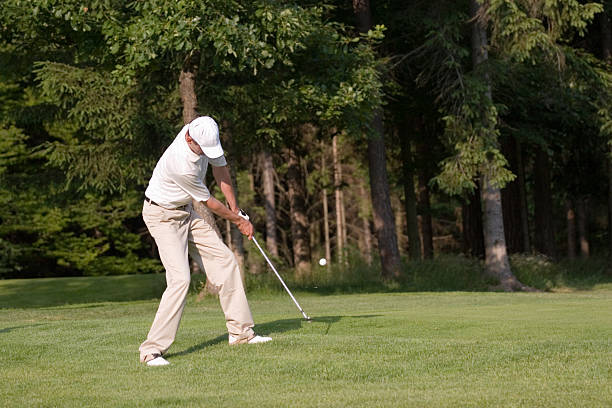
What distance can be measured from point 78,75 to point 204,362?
15.3 metres

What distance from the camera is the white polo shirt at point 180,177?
27.3 feet

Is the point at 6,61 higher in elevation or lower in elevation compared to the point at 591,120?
higher

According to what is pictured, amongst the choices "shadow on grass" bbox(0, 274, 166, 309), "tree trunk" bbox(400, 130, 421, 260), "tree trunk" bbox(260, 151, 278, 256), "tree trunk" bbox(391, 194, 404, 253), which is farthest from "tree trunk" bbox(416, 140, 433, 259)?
"tree trunk" bbox(391, 194, 404, 253)

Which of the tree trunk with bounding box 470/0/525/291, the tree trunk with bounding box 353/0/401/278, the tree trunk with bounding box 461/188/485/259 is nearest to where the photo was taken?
the tree trunk with bounding box 470/0/525/291

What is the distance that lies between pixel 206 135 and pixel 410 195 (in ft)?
76.9

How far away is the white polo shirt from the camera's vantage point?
8336mm

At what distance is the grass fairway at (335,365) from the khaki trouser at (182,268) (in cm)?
28

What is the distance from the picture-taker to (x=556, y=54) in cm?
2570

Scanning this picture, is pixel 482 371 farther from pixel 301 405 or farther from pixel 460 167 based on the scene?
pixel 460 167

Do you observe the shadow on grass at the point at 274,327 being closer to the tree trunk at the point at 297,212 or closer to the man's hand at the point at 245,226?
the man's hand at the point at 245,226

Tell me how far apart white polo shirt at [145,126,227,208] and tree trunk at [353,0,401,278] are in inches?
700

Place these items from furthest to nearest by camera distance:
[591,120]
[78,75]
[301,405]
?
[591,120] < [78,75] < [301,405]

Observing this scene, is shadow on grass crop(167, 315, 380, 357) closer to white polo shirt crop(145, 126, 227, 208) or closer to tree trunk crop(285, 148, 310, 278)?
white polo shirt crop(145, 126, 227, 208)

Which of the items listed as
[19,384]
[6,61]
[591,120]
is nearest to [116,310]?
[6,61]
